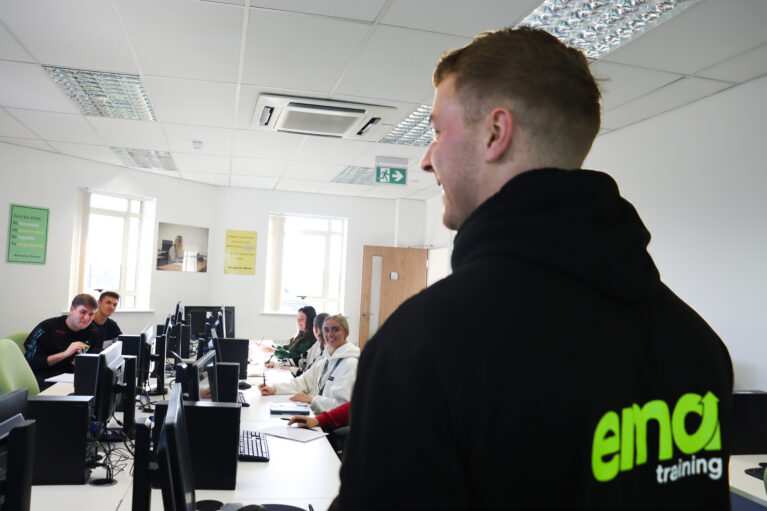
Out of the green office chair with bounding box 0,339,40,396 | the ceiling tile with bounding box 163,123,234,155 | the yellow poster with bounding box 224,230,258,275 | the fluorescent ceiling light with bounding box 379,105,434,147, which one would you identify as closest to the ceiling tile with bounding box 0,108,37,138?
the ceiling tile with bounding box 163,123,234,155

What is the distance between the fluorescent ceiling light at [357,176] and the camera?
21.3 feet

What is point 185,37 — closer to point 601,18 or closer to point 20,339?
point 601,18

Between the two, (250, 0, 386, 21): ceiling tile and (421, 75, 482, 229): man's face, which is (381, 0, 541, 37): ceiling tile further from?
(421, 75, 482, 229): man's face

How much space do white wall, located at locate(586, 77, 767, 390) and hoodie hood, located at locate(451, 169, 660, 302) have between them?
315 centimetres

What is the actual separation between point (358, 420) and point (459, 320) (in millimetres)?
151

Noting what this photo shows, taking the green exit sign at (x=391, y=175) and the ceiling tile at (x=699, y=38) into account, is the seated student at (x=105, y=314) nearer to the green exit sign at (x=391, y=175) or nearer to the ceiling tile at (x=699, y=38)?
the green exit sign at (x=391, y=175)

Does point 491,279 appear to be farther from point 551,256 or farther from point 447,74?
point 447,74

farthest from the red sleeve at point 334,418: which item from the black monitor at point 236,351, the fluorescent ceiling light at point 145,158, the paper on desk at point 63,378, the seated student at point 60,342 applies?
the fluorescent ceiling light at point 145,158

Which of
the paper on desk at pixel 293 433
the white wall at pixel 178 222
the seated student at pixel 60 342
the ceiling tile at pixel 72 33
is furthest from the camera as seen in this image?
the white wall at pixel 178 222

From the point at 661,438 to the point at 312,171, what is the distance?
6.34 m

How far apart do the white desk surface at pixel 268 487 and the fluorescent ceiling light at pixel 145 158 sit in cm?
452

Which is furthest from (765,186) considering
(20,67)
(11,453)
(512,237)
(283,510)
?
(20,67)

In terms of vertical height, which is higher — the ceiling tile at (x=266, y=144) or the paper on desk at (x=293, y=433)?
the ceiling tile at (x=266, y=144)

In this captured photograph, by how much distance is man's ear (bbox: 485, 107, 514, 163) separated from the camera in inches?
26.8
